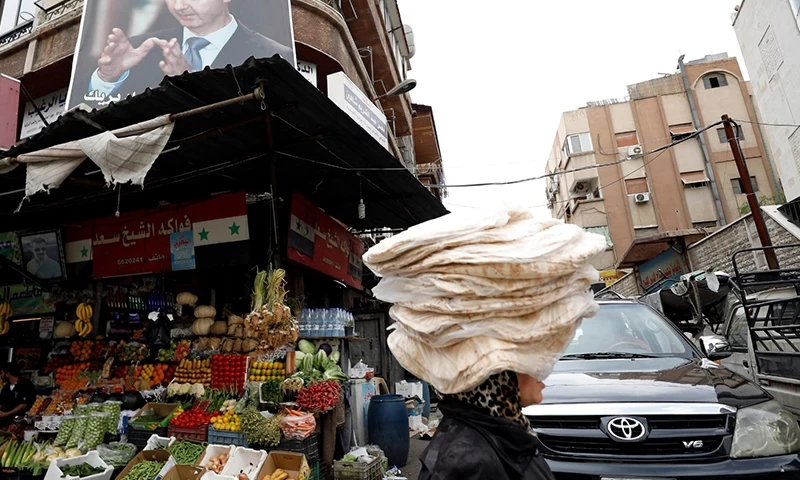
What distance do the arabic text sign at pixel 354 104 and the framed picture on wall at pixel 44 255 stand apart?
5.63 m

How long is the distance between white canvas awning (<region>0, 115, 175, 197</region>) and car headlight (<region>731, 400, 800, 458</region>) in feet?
17.9

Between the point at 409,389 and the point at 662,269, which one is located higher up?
the point at 662,269

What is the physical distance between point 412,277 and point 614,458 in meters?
2.33

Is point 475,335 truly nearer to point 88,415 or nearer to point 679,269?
point 88,415

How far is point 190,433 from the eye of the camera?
5336 millimetres

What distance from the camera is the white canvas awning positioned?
4293mm

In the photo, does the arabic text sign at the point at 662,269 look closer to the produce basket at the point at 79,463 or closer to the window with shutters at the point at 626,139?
the window with shutters at the point at 626,139

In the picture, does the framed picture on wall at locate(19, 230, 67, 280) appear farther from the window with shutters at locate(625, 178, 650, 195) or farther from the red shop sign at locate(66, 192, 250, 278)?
the window with shutters at locate(625, 178, 650, 195)

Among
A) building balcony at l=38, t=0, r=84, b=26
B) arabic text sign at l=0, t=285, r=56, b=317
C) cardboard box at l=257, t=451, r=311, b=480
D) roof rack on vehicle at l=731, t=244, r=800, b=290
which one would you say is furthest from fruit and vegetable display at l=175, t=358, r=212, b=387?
building balcony at l=38, t=0, r=84, b=26

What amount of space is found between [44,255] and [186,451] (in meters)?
5.05

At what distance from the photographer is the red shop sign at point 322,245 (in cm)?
659

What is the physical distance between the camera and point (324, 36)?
9.78m

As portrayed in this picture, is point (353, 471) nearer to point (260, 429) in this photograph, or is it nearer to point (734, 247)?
point (260, 429)

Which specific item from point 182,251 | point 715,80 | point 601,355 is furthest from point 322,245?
point 715,80
